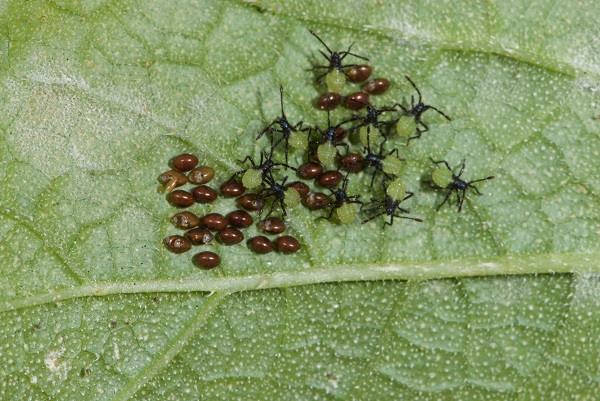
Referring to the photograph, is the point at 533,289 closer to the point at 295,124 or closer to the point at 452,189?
the point at 452,189

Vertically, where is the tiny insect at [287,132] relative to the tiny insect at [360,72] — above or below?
below

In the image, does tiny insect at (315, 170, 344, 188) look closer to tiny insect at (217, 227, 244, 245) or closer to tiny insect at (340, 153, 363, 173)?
tiny insect at (340, 153, 363, 173)

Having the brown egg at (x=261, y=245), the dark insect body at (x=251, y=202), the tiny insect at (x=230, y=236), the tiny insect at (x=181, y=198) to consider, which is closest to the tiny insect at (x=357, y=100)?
the dark insect body at (x=251, y=202)

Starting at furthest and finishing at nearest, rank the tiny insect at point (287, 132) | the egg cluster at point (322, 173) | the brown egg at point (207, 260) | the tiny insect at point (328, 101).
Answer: the tiny insect at point (328, 101)
the tiny insect at point (287, 132)
the egg cluster at point (322, 173)
the brown egg at point (207, 260)

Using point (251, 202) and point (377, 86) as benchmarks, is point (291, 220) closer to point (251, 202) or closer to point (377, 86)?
point (251, 202)

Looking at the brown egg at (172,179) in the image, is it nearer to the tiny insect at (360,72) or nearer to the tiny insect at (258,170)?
the tiny insect at (258,170)

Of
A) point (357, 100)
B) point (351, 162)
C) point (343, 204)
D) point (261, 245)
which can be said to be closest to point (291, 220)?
point (261, 245)

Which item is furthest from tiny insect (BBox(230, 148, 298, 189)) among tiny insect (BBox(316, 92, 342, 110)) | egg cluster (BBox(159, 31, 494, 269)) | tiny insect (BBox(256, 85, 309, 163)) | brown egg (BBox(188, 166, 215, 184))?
tiny insect (BBox(316, 92, 342, 110))
